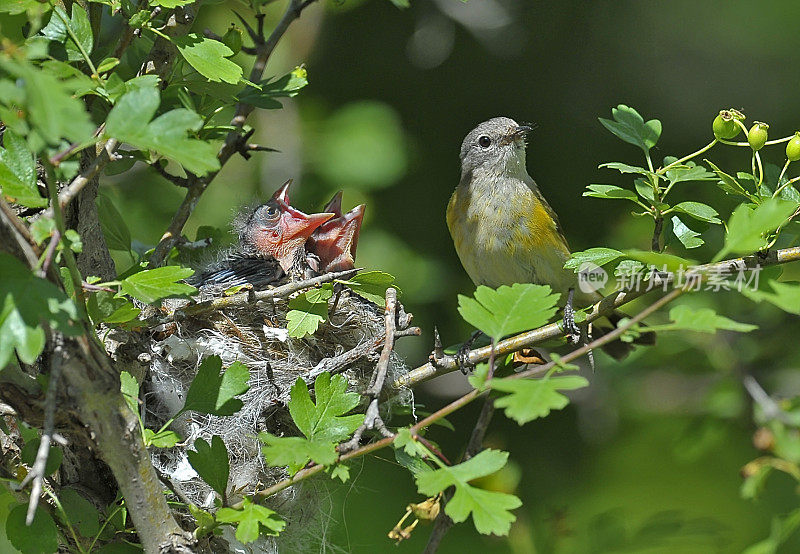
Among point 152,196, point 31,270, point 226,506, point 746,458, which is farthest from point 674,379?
point 31,270

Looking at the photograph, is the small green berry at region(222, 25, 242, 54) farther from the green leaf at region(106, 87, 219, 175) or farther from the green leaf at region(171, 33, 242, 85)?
the green leaf at region(106, 87, 219, 175)

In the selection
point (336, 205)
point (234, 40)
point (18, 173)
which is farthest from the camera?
point (336, 205)

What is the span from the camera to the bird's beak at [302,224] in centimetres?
359

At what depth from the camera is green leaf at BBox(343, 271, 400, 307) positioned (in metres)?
2.26

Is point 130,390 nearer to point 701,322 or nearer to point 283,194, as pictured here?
point 701,322

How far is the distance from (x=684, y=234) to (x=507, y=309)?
2.69 feet

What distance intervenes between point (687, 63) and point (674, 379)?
192 centimetres

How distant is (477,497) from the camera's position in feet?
5.02

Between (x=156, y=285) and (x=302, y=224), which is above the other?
(x=156, y=285)

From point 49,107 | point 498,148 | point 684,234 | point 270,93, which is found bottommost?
point 498,148

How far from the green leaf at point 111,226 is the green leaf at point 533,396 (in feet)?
4.90

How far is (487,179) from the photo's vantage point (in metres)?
3.58

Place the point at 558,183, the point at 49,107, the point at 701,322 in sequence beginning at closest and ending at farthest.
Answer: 1. the point at 49,107
2. the point at 701,322
3. the point at 558,183

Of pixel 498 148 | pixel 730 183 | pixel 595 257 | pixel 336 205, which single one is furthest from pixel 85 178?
pixel 498 148
